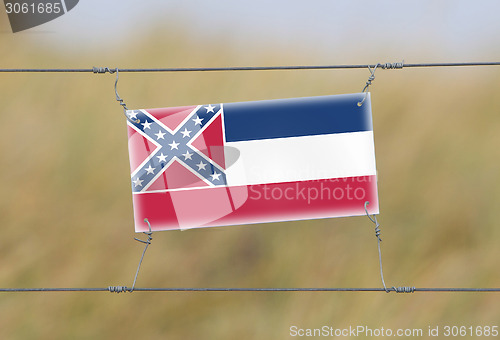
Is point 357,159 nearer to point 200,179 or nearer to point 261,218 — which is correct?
point 261,218

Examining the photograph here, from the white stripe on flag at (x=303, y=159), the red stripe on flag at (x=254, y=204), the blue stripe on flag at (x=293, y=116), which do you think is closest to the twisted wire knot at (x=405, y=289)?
the red stripe on flag at (x=254, y=204)

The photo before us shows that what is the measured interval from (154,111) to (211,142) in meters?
0.44

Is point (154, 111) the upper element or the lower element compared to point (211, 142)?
upper

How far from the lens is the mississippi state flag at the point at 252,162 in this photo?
164 inches

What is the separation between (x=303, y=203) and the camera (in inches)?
164

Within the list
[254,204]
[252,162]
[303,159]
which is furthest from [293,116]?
[254,204]

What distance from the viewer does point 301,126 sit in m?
4.23

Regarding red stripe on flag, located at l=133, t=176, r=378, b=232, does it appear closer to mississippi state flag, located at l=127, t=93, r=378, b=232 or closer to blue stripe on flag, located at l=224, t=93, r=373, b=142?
mississippi state flag, located at l=127, t=93, r=378, b=232

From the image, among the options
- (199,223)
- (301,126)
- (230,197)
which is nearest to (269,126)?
(301,126)

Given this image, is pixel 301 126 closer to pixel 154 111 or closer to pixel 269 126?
pixel 269 126

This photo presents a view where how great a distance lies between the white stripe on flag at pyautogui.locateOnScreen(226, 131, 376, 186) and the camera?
4.17 metres

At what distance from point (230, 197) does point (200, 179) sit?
0.79 ft

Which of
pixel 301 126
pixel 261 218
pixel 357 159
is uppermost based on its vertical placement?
pixel 301 126

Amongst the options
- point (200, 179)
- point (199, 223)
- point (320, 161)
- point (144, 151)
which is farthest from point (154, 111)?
point (320, 161)
